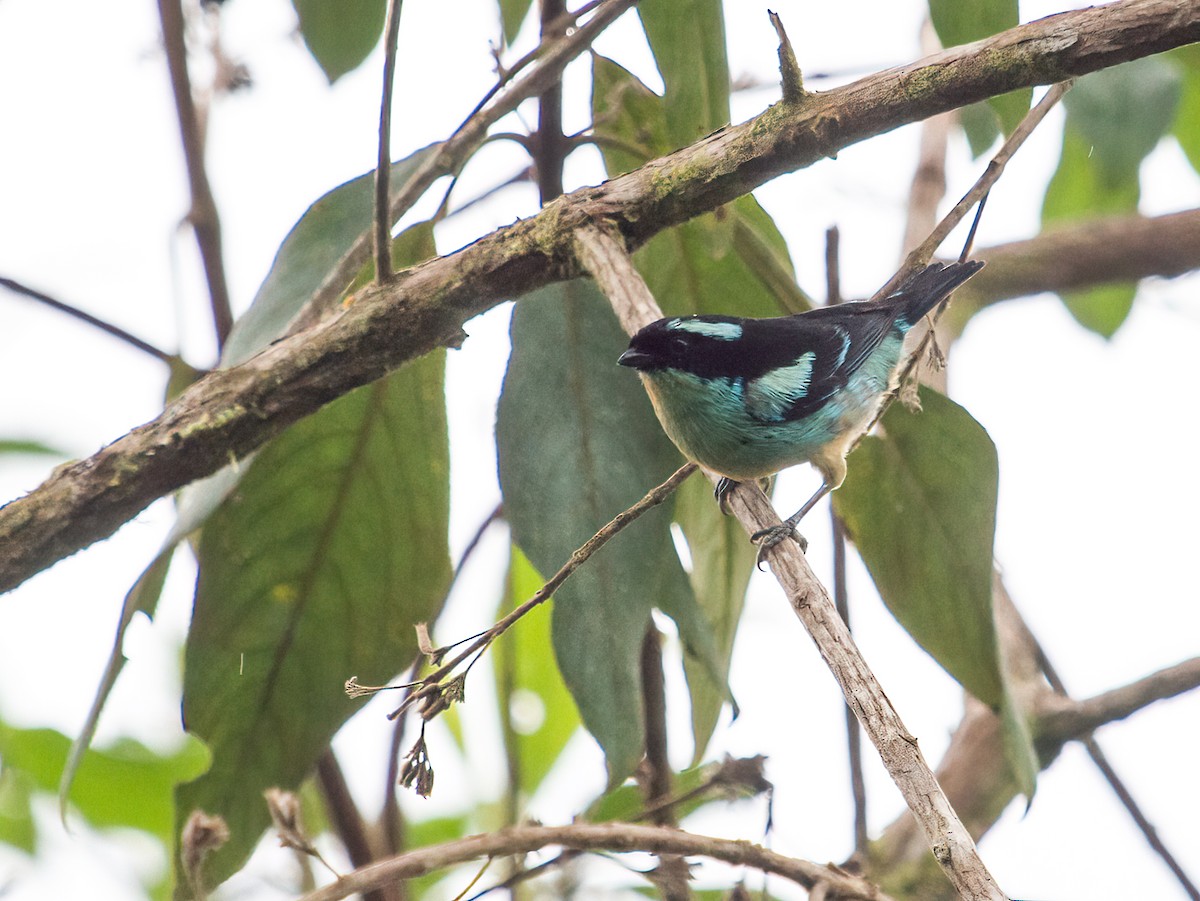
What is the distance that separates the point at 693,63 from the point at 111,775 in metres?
2.50

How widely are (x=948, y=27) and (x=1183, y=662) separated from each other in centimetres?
164

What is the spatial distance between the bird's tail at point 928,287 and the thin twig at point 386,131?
5.17ft

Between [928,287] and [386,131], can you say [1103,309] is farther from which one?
[386,131]

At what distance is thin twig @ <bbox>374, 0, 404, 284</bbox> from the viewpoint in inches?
78.6

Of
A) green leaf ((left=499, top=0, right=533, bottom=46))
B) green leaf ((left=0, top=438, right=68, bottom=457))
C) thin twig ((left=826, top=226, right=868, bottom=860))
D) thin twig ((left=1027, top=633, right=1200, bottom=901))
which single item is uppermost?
green leaf ((left=499, top=0, right=533, bottom=46))

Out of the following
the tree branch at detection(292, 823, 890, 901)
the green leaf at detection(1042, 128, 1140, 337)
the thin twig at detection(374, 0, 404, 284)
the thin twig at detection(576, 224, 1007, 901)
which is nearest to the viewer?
the thin twig at detection(576, 224, 1007, 901)

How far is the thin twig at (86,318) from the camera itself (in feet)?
9.50

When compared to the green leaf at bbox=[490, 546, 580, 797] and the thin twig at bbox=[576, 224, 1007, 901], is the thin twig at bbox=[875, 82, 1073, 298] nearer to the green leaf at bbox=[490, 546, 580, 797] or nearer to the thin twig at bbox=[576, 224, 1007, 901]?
the thin twig at bbox=[576, 224, 1007, 901]

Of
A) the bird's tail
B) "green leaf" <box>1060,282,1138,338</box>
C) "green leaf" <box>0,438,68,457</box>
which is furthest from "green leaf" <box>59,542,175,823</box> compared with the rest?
"green leaf" <box>1060,282,1138,338</box>

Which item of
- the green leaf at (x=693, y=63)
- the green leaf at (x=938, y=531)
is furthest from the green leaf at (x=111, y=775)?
the green leaf at (x=693, y=63)

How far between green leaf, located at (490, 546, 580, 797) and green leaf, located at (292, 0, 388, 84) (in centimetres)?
148

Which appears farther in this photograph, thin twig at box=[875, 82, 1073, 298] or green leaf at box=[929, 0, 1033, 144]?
green leaf at box=[929, 0, 1033, 144]

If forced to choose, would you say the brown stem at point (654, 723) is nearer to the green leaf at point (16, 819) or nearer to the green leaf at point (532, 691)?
the green leaf at point (532, 691)

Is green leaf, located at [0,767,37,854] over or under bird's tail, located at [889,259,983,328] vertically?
under
